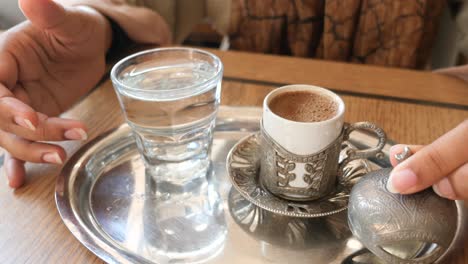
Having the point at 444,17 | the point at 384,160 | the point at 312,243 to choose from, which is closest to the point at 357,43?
the point at 444,17

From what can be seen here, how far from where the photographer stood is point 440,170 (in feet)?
1.13

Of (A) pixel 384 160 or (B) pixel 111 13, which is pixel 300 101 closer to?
(A) pixel 384 160

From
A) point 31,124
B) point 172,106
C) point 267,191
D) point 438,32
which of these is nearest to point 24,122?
point 31,124

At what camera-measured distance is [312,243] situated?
15.6 inches

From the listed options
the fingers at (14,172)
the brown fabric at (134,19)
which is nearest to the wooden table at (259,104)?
the fingers at (14,172)

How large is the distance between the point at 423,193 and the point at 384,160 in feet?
0.53

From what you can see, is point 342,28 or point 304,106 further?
point 342,28

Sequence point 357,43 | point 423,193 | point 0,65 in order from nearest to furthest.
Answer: point 423,193
point 0,65
point 357,43

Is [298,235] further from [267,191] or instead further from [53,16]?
[53,16]

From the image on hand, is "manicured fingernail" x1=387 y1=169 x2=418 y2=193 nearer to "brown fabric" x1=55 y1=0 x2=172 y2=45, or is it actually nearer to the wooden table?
the wooden table

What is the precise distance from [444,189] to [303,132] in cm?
12

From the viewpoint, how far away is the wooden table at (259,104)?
396mm

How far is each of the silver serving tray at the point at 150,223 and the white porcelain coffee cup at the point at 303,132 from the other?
0.08 m

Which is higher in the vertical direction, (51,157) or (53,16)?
(53,16)
